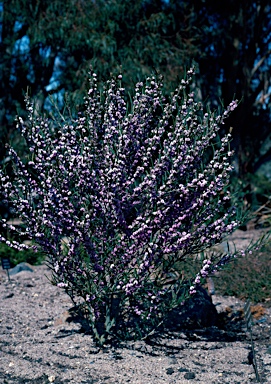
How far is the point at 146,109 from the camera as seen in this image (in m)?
4.59

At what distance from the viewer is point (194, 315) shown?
5727 mm

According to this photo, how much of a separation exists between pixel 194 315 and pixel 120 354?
137cm

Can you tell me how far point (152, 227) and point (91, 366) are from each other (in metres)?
1.20

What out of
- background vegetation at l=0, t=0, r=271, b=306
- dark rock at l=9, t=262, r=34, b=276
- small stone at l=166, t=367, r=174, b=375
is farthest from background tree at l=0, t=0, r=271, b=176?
small stone at l=166, t=367, r=174, b=375

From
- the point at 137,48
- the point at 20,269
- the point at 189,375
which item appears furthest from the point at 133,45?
the point at 189,375

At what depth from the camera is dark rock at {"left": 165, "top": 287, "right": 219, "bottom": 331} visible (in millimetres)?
5609

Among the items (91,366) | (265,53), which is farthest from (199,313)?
(265,53)

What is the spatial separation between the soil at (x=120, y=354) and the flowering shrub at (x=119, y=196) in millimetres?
288

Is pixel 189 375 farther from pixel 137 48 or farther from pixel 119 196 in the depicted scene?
pixel 137 48

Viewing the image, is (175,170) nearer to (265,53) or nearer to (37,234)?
(37,234)

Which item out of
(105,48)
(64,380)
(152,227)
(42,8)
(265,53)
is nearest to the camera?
(64,380)

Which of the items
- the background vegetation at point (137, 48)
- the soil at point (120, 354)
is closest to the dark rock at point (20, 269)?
the background vegetation at point (137, 48)

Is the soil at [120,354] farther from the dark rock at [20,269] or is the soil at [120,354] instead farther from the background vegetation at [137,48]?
the background vegetation at [137,48]

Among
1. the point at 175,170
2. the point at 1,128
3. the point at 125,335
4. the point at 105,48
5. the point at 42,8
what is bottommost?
the point at 125,335
